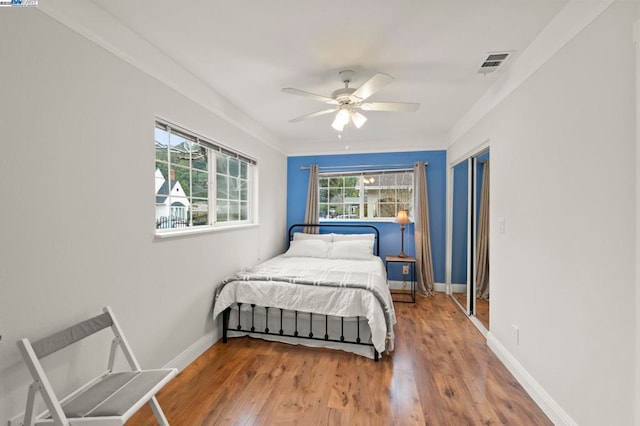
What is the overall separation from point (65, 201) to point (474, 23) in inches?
100

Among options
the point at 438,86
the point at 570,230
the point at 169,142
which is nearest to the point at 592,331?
the point at 570,230

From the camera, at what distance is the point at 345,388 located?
2.08 metres

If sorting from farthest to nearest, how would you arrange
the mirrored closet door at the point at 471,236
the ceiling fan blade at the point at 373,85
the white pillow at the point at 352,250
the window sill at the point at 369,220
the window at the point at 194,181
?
the window sill at the point at 369,220
the white pillow at the point at 352,250
the mirrored closet door at the point at 471,236
the window at the point at 194,181
the ceiling fan blade at the point at 373,85

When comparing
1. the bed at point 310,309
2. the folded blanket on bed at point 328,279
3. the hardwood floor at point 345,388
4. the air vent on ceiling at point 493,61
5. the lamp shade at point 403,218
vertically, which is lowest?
the hardwood floor at point 345,388

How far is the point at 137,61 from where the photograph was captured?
192 cm

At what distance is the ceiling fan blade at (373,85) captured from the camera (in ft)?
6.40

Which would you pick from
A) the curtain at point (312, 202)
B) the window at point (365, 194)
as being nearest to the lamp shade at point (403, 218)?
the window at point (365, 194)

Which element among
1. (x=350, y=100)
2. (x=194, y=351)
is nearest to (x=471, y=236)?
(x=350, y=100)

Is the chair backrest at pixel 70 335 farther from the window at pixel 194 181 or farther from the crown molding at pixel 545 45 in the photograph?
the crown molding at pixel 545 45

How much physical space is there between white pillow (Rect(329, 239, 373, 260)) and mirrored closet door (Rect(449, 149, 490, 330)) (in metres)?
1.30

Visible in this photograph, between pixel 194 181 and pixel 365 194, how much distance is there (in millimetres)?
2926

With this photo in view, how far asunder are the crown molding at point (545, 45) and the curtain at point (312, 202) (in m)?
2.64

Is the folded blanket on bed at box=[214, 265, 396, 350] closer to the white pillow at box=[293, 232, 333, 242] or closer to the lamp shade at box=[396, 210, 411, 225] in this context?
the white pillow at box=[293, 232, 333, 242]

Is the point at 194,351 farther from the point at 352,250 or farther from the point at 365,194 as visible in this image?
the point at 365,194
